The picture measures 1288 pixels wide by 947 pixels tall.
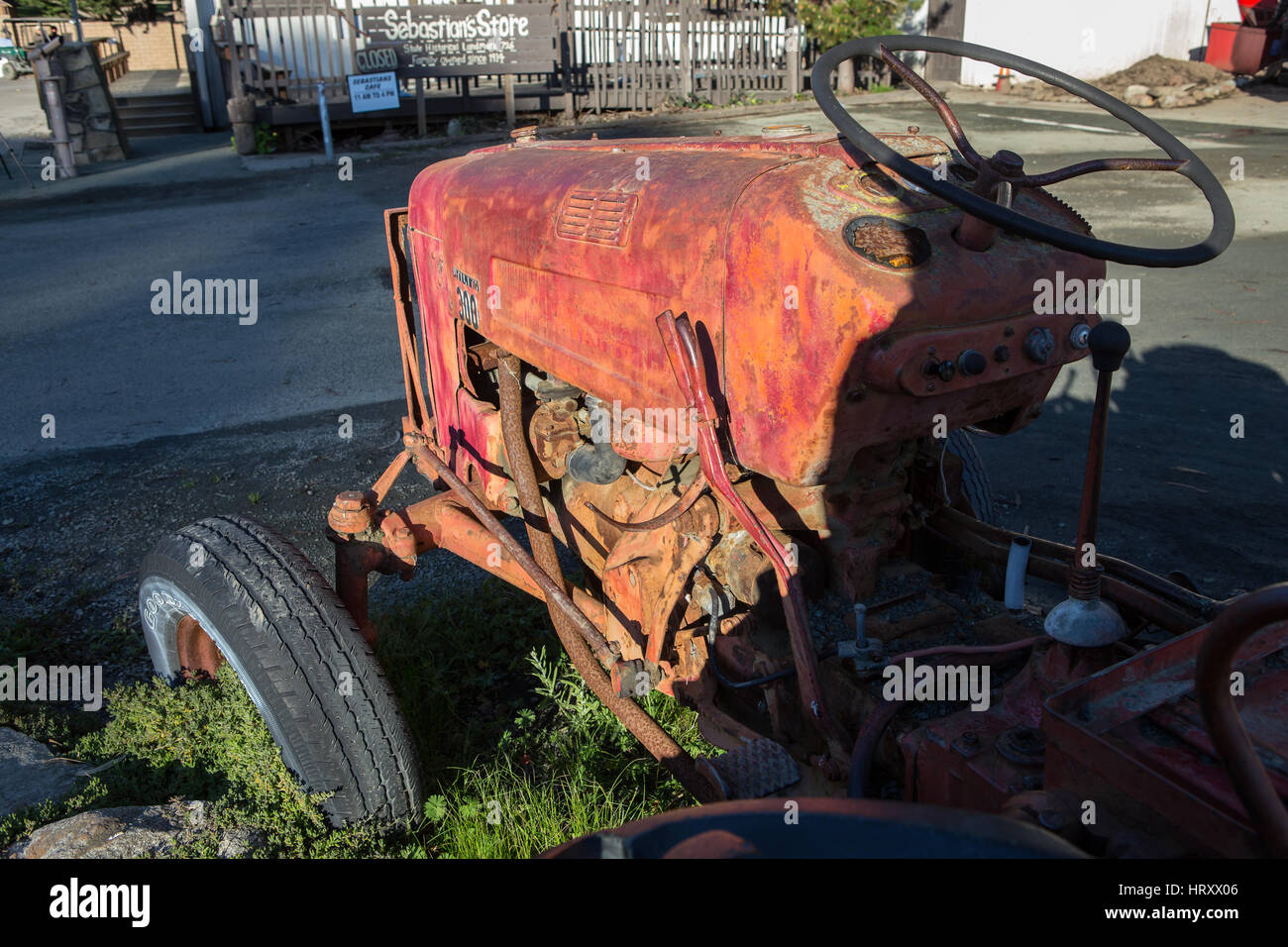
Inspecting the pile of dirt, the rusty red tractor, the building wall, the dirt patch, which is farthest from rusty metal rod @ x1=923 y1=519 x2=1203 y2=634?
the building wall

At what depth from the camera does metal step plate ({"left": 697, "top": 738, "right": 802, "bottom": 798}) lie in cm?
197

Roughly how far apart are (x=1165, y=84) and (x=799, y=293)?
1587cm

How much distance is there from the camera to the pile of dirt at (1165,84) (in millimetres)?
14235

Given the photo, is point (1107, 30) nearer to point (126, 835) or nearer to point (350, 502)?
point (350, 502)

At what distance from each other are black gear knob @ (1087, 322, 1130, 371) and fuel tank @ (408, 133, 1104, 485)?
254 mm

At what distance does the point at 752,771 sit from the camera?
2.01 m

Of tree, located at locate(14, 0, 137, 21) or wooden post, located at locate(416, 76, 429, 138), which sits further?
tree, located at locate(14, 0, 137, 21)

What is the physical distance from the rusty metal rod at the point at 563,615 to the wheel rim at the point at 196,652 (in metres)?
1.05

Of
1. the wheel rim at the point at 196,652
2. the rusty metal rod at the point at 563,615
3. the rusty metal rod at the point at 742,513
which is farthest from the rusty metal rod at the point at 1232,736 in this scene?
the wheel rim at the point at 196,652

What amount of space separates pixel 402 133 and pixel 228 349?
875 centimetres

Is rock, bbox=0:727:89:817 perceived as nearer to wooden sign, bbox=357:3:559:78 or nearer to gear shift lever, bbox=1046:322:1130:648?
gear shift lever, bbox=1046:322:1130:648
